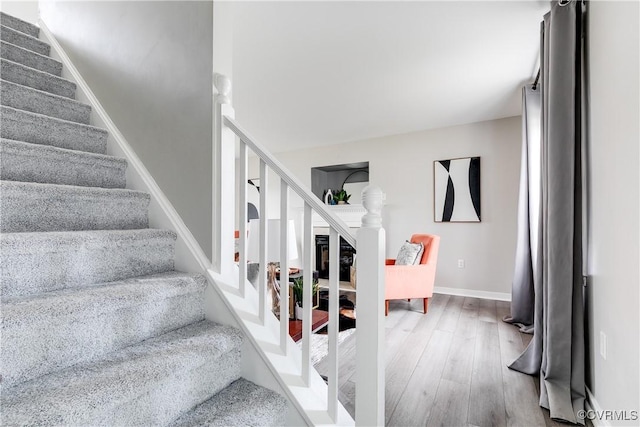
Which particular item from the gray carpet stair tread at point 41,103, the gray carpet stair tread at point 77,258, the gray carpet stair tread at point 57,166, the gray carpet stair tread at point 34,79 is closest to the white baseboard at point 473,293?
the gray carpet stair tread at point 77,258

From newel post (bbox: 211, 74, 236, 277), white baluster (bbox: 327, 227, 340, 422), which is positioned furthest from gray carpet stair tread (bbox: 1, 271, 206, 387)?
white baluster (bbox: 327, 227, 340, 422)

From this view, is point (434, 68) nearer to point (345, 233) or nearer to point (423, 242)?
point (423, 242)

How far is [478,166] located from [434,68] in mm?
1917

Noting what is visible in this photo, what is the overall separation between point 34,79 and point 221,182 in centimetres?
159

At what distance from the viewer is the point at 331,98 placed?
341 cm

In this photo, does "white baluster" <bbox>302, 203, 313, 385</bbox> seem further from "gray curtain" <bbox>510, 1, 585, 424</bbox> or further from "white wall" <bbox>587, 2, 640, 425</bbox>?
"gray curtain" <bbox>510, 1, 585, 424</bbox>

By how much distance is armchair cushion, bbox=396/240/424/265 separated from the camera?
344 cm

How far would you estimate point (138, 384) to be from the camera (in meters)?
0.87

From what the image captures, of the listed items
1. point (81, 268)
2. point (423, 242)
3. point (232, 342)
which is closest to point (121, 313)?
point (81, 268)

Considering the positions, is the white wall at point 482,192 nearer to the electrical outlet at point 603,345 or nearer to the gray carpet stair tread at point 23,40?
the electrical outlet at point 603,345

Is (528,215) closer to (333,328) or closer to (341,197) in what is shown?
(333,328)

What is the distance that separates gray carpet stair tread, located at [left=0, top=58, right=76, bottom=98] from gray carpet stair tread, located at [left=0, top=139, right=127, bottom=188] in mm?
770

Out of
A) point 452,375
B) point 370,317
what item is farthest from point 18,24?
point 452,375

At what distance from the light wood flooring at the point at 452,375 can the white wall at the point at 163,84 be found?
1413mm
